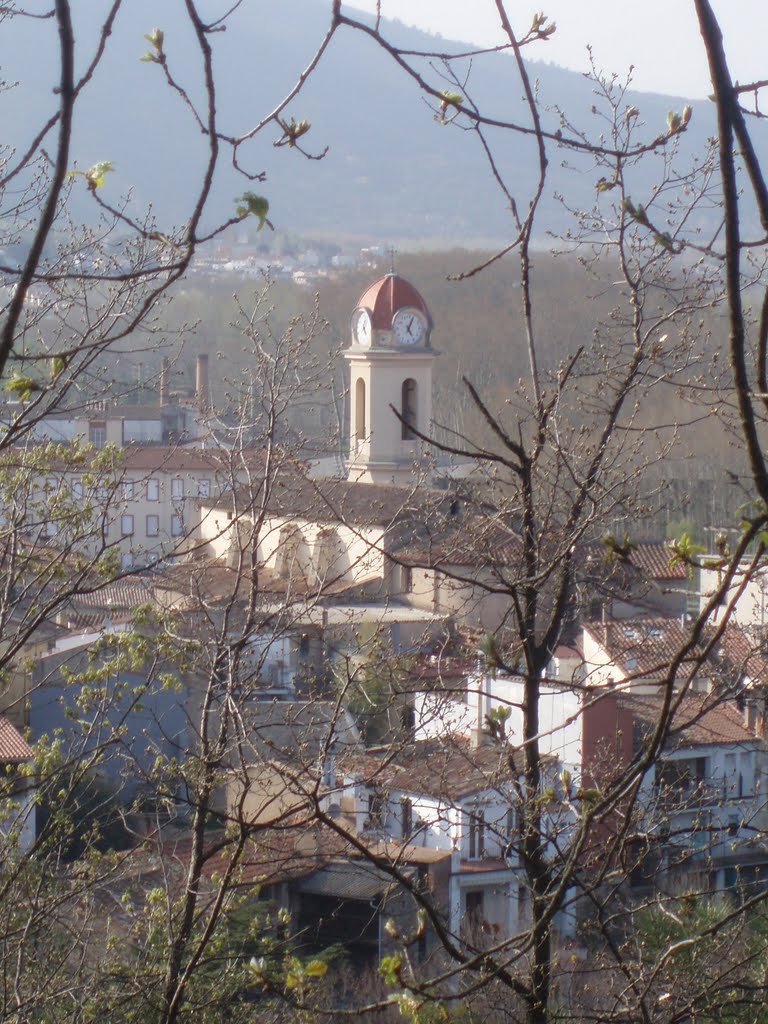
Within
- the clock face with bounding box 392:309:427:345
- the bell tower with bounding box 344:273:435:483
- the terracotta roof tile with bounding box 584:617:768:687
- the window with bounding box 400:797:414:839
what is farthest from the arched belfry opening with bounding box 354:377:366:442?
the window with bounding box 400:797:414:839

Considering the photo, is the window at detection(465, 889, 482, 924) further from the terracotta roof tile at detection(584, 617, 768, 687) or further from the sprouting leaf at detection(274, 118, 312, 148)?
the sprouting leaf at detection(274, 118, 312, 148)

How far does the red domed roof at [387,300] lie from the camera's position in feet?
85.4

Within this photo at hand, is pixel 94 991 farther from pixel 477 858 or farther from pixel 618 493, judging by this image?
pixel 477 858

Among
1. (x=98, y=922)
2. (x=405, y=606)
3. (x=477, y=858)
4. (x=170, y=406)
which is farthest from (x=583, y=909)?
(x=170, y=406)

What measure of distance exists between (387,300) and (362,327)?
2.89 feet

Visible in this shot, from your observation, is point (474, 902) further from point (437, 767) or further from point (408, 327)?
point (408, 327)

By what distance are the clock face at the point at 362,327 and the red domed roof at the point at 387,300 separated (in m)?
0.16

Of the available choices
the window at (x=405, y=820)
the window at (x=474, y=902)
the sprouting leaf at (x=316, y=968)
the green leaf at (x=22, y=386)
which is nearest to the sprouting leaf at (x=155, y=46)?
the green leaf at (x=22, y=386)

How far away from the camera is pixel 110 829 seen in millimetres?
12391

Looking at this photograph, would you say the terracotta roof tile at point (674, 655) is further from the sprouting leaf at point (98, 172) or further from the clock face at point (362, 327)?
the clock face at point (362, 327)

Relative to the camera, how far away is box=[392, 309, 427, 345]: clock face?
26.2 metres

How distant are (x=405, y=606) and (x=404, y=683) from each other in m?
16.7

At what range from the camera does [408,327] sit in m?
26.5

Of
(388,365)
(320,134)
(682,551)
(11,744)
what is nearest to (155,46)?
(682,551)
